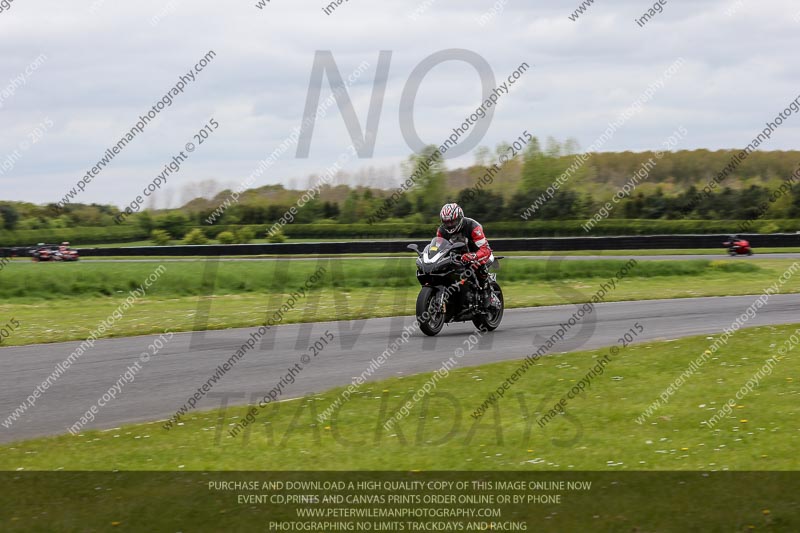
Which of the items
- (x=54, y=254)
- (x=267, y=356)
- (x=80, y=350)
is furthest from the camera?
(x=54, y=254)

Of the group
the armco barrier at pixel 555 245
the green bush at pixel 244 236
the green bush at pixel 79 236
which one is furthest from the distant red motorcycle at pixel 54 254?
the green bush at pixel 244 236

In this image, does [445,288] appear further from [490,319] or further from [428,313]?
[490,319]

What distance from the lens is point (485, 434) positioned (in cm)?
818

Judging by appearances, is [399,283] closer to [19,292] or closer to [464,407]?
[19,292]

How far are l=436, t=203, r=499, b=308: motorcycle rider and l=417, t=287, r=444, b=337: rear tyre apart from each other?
0.82 meters

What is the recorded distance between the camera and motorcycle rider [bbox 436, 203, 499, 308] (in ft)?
47.3

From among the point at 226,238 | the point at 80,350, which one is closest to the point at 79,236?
the point at 226,238

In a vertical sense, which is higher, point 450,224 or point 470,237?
point 450,224
